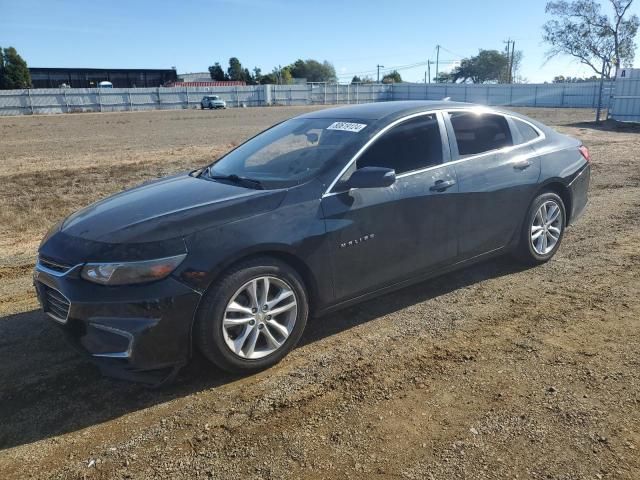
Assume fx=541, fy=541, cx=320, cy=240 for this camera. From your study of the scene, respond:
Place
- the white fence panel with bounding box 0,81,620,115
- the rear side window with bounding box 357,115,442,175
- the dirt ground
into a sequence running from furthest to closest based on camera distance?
1. the white fence panel with bounding box 0,81,620,115
2. the rear side window with bounding box 357,115,442,175
3. the dirt ground

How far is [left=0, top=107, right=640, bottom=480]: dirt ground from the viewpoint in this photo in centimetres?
269

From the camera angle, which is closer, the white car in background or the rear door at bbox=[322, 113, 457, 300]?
the rear door at bbox=[322, 113, 457, 300]

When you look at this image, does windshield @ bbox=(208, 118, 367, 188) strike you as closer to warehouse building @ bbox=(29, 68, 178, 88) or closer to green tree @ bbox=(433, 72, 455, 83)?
warehouse building @ bbox=(29, 68, 178, 88)

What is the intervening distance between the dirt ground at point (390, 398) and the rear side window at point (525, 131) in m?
1.31

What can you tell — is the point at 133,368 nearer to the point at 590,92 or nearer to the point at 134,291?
the point at 134,291

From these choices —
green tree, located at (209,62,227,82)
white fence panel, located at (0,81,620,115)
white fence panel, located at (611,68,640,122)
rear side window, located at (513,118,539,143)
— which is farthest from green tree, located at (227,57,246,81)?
rear side window, located at (513,118,539,143)

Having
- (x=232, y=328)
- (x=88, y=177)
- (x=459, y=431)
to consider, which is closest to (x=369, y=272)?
(x=232, y=328)

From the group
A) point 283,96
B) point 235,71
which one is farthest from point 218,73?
point 283,96

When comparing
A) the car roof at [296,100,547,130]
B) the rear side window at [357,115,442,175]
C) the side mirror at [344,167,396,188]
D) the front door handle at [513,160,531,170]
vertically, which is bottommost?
the front door handle at [513,160,531,170]

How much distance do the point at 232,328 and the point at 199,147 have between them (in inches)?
521

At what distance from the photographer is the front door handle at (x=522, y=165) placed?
4.96 m

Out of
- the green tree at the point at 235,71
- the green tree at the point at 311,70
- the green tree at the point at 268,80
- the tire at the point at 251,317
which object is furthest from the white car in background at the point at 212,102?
the green tree at the point at 311,70

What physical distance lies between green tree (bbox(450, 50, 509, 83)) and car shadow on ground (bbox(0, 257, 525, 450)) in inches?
4505

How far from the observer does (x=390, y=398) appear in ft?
10.6
